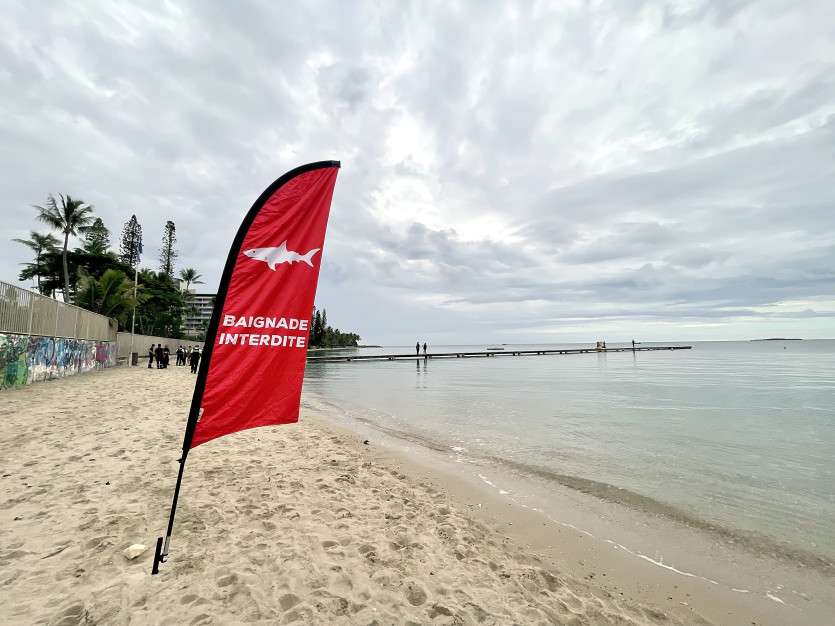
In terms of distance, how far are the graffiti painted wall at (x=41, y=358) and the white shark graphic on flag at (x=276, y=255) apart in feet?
51.2

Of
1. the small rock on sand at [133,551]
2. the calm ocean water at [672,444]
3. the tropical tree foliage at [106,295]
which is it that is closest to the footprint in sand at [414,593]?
the small rock on sand at [133,551]

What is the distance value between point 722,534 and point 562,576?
3.07 m

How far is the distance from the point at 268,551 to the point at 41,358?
18.5 metres

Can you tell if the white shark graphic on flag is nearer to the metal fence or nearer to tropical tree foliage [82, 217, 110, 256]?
the metal fence

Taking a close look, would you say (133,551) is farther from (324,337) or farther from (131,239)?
(324,337)

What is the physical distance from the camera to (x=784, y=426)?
40.5ft

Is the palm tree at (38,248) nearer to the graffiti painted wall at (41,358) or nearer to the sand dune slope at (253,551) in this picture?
the graffiti painted wall at (41,358)

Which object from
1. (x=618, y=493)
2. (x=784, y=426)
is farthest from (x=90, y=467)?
(x=784, y=426)

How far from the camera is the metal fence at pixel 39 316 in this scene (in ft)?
44.4

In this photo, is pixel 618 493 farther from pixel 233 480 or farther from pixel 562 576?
pixel 233 480

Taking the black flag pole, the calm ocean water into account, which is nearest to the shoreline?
the calm ocean water

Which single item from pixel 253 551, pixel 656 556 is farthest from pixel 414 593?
pixel 656 556

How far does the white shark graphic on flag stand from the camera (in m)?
3.20

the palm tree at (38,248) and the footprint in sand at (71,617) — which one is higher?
the palm tree at (38,248)
